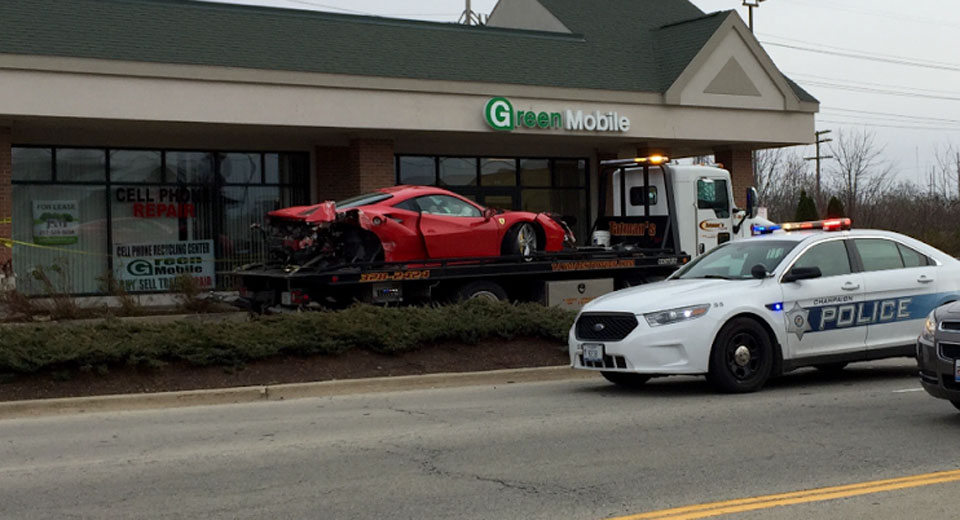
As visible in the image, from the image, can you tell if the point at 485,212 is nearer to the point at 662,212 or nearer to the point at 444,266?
the point at 444,266

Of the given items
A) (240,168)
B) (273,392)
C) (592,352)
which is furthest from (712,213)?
(240,168)

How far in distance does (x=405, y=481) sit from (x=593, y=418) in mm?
2855

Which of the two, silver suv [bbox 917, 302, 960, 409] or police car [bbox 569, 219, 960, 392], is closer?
silver suv [bbox 917, 302, 960, 409]

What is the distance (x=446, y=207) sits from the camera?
17328 mm

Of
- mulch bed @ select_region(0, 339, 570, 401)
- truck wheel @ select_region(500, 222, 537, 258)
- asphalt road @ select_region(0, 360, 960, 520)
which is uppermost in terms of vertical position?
truck wheel @ select_region(500, 222, 537, 258)

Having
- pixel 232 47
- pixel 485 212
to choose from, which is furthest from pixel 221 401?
pixel 232 47

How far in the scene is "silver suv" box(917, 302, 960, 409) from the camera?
28.3 ft

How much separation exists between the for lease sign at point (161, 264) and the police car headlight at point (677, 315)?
49.7 feet

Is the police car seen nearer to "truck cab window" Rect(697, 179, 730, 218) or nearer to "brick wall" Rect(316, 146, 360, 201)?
"truck cab window" Rect(697, 179, 730, 218)

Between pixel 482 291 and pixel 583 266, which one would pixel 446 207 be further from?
pixel 583 266

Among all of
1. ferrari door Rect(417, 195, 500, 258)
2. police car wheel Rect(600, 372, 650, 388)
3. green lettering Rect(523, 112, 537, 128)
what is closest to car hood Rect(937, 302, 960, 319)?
police car wheel Rect(600, 372, 650, 388)

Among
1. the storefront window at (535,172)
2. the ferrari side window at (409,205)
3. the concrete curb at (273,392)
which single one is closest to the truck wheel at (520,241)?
the ferrari side window at (409,205)

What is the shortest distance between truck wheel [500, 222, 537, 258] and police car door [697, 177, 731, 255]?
3651 millimetres

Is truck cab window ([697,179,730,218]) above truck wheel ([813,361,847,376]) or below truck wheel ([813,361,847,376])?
above
